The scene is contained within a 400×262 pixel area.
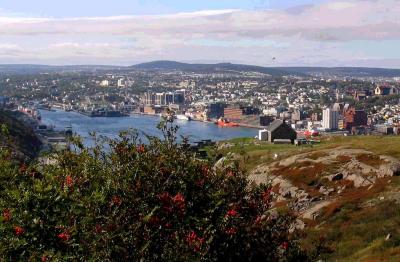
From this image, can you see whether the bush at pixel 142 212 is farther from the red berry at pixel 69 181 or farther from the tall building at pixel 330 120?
the tall building at pixel 330 120

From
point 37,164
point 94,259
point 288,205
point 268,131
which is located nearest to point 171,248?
point 94,259

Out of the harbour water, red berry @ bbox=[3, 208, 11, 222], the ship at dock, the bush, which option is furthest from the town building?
the ship at dock

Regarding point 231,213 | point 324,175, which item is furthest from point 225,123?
point 231,213

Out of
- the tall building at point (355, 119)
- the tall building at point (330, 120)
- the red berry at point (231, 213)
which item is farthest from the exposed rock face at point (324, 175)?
the tall building at point (355, 119)

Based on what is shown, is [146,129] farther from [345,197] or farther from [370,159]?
[345,197]

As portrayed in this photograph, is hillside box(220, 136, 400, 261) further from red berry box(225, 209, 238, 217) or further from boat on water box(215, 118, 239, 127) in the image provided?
boat on water box(215, 118, 239, 127)

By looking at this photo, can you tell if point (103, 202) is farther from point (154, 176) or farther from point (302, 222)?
point (302, 222)
